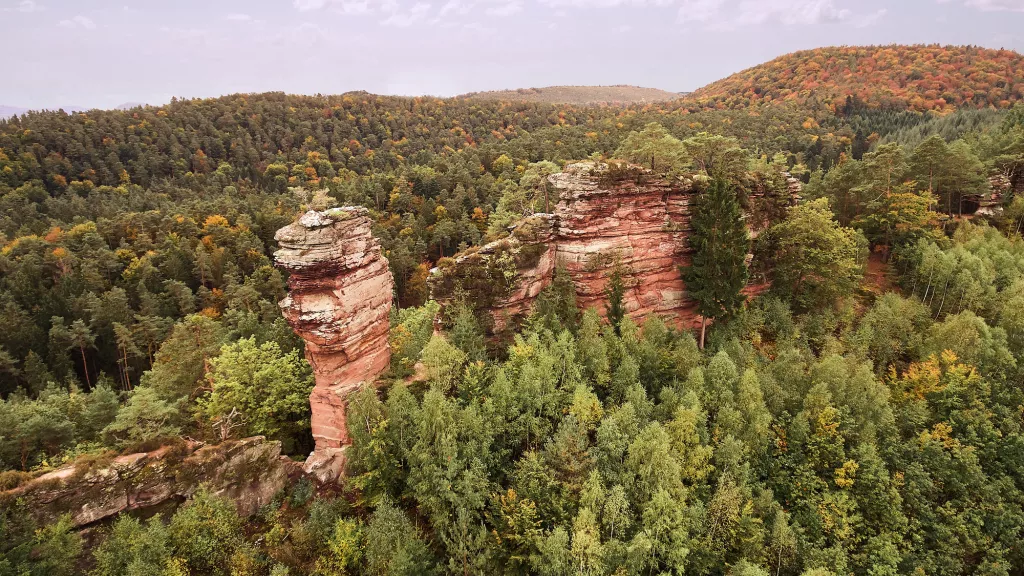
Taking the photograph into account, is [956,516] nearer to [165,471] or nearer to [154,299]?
[165,471]

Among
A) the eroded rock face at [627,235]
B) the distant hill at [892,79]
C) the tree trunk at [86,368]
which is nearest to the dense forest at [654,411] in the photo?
the tree trunk at [86,368]

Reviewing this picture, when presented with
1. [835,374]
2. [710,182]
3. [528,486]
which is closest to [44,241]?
[528,486]

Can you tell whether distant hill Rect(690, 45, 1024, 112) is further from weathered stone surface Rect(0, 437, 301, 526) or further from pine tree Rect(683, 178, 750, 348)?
weathered stone surface Rect(0, 437, 301, 526)

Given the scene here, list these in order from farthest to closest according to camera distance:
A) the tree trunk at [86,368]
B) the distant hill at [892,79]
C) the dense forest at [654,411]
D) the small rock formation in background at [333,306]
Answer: the distant hill at [892,79] < the tree trunk at [86,368] < the small rock formation in background at [333,306] < the dense forest at [654,411]

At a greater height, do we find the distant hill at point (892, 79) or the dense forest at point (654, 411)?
the distant hill at point (892, 79)

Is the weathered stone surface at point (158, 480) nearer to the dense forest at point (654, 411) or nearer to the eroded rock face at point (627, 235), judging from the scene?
the dense forest at point (654, 411)

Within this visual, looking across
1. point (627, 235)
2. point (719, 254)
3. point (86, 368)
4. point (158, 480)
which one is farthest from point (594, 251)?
point (86, 368)

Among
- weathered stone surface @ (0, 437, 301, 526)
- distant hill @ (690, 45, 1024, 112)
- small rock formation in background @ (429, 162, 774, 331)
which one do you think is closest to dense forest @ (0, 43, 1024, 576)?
weathered stone surface @ (0, 437, 301, 526)
